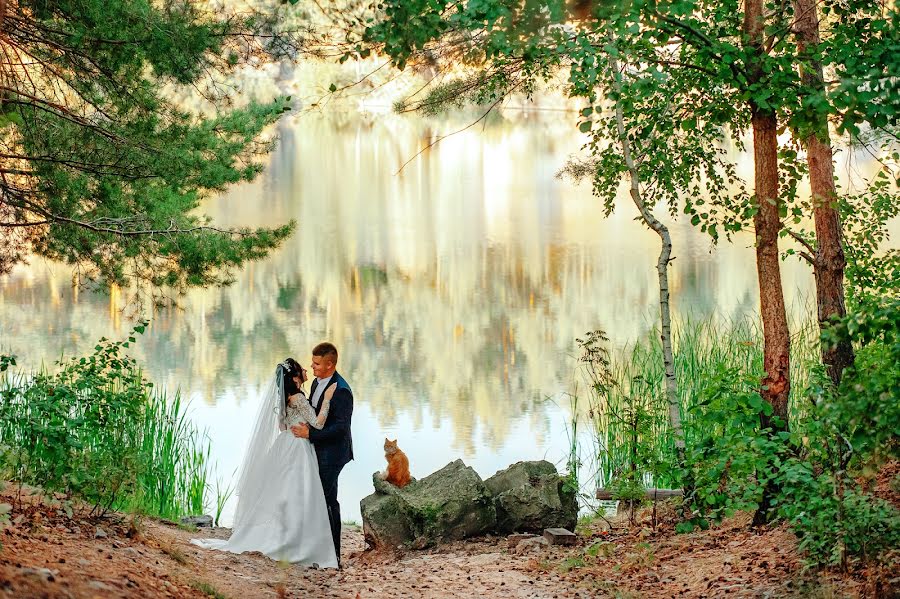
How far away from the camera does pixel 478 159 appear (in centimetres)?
4666

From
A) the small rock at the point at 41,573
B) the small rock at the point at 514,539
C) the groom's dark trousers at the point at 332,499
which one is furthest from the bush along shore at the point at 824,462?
the small rock at the point at 41,573

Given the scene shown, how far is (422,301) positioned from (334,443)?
13.3 meters

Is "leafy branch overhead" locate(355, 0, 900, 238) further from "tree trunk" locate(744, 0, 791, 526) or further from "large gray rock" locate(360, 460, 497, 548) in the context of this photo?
"large gray rock" locate(360, 460, 497, 548)

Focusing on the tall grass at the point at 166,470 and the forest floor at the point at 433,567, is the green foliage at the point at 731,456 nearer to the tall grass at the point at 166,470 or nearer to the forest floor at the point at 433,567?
the forest floor at the point at 433,567

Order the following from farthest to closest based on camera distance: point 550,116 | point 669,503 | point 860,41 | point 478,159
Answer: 1. point 550,116
2. point 478,159
3. point 669,503
4. point 860,41

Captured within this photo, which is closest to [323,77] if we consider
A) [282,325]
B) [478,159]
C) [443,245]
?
[478,159]

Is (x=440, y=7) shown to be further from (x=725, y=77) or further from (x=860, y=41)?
(x=860, y=41)

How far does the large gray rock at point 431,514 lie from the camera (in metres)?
7.84

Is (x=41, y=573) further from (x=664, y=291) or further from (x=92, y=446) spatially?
(x=92, y=446)

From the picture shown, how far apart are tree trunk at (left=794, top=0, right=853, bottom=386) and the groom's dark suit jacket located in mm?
3616

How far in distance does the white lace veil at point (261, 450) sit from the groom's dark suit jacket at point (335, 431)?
309mm

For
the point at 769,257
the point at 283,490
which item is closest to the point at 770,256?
the point at 769,257

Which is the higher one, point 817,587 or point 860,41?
point 860,41

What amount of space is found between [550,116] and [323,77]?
78.5 ft
